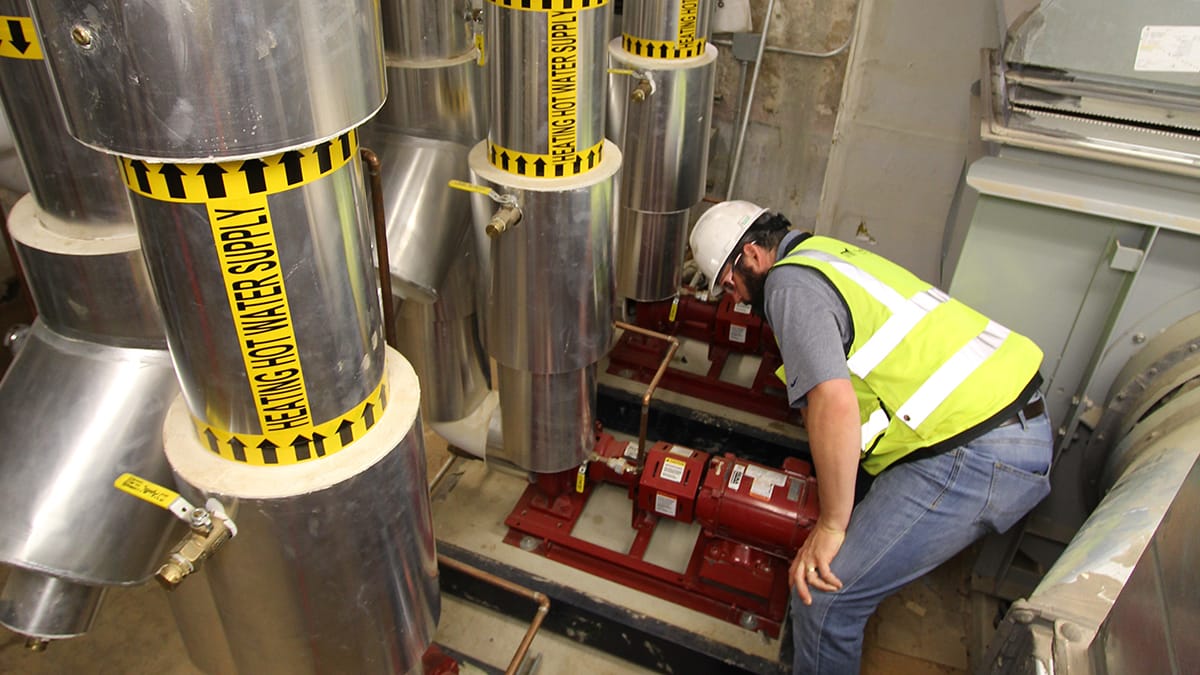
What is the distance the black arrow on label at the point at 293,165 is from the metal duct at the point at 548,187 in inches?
29.2

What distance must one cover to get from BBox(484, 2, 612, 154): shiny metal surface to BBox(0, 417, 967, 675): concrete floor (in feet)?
3.99

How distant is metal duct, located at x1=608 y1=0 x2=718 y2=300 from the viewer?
239cm

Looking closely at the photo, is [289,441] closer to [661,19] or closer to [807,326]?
[807,326]

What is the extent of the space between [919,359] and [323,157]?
1.26m

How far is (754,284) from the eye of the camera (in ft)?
5.93

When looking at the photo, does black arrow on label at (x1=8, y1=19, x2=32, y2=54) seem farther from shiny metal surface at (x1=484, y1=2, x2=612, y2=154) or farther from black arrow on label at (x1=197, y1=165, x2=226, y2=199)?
shiny metal surface at (x1=484, y1=2, x2=612, y2=154)

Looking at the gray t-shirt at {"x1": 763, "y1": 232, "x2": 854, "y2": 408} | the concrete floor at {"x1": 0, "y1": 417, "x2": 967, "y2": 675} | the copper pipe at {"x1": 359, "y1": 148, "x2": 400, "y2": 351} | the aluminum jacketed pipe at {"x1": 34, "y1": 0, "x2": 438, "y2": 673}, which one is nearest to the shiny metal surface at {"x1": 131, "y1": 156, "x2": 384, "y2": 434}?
the aluminum jacketed pipe at {"x1": 34, "y1": 0, "x2": 438, "y2": 673}

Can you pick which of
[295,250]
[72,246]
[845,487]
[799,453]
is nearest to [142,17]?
[295,250]

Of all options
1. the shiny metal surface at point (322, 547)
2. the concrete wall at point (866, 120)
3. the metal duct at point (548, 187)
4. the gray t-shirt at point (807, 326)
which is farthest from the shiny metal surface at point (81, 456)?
the concrete wall at point (866, 120)

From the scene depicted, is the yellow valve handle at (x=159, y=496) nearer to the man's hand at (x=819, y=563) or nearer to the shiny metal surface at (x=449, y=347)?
the shiny metal surface at (x=449, y=347)

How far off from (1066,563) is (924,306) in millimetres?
568

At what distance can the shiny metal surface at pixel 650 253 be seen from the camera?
266cm

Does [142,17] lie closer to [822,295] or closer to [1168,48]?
[822,295]

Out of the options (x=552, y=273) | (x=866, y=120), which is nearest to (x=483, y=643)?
(x=552, y=273)
